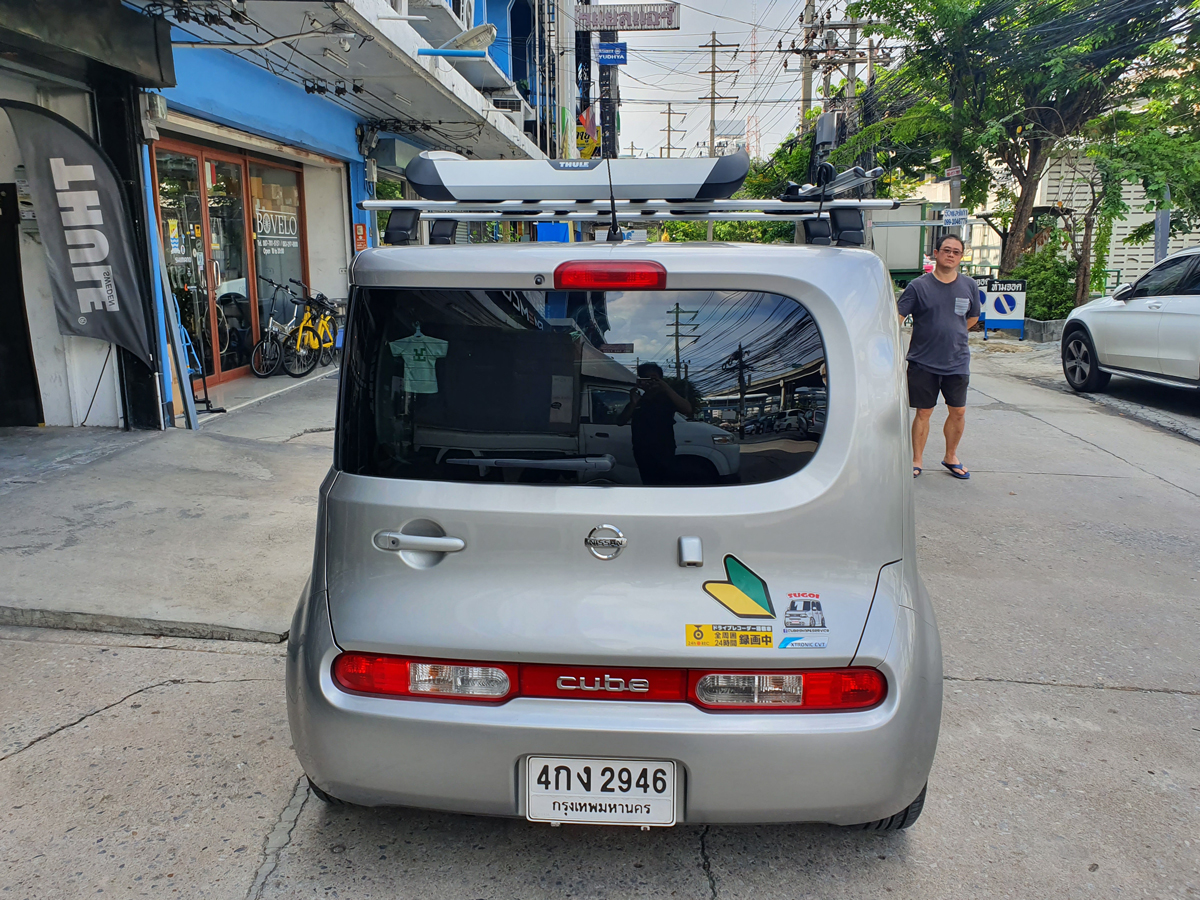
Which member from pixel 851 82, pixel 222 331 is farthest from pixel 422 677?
pixel 851 82

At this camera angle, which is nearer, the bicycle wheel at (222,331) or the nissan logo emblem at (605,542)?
the nissan logo emblem at (605,542)

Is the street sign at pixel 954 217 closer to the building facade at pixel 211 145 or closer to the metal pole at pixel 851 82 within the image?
the building facade at pixel 211 145

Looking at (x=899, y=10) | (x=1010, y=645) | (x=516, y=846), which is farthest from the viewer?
(x=899, y=10)

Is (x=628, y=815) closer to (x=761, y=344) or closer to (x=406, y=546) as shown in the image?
(x=406, y=546)

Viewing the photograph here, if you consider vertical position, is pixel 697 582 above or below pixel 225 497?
above

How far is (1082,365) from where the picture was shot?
38.6 feet

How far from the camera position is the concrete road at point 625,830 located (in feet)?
8.39

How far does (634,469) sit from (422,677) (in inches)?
29.3

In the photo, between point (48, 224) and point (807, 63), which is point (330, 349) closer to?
point (48, 224)

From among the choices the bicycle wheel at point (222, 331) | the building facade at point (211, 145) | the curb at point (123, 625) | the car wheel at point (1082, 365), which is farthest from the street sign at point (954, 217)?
the curb at point (123, 625)

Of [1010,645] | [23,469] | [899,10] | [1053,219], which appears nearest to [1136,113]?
[1053,219]

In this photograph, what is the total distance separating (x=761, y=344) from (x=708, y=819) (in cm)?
117

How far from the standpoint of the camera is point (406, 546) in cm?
229

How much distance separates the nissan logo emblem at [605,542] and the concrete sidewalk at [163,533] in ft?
8.07
